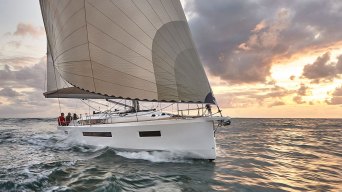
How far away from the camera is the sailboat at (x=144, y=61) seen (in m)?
11.1

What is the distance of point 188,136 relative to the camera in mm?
12617

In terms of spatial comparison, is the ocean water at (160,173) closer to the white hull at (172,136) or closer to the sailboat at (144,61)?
the white hull at (172,136)

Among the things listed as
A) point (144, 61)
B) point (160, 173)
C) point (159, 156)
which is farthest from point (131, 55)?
point (159, 156)

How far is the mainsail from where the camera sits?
36.3 feet

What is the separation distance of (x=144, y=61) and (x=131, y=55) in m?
0.57

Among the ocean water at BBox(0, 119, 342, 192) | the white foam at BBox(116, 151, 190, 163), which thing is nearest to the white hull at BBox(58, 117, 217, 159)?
the white foam at BBox(116, 151, 190, 163)

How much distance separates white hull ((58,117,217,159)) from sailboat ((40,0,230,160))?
0.14ft

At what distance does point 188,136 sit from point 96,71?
4.82 metres

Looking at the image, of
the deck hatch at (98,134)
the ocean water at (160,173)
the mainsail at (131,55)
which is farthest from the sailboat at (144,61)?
the deck hatch at (98,134)

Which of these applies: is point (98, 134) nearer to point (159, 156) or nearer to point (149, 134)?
point (149, 134)

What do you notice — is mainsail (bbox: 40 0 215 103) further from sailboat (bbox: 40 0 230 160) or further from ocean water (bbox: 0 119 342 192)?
ocean water (bbox: 0 119 342 192)

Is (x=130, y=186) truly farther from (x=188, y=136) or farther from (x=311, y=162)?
(x=311, y=162)

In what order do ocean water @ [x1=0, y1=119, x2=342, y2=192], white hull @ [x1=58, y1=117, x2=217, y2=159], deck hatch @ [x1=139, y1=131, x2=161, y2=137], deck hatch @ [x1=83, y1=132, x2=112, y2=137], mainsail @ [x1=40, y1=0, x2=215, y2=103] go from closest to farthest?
ocean water @ [x1=0, y1=119, x2=342, y2=192] < mainsail @ [x1=40, y1=0, x2=215, y2=103] < white hull @ [x1=58, y1=117, x2=217, y2=159] < deck hatch @ [x1=139, y1=131, x2=161, y2=137] < deck hatch @ [x1=83, y1=132, x2=112, y2=137]

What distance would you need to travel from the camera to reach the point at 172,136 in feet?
42.1
